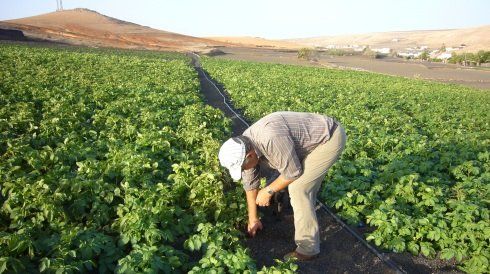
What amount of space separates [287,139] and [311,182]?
0.65 metres

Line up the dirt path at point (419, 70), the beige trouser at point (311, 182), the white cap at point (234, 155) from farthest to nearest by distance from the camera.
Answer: the dirt path at point (419, 70) → the beige trouser at point (311, 182) → the white cap at point (234, 155)

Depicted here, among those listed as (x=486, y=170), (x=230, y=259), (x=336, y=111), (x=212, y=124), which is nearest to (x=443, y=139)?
(x=486, y=170)

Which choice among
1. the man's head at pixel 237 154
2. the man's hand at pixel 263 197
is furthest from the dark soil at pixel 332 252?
the man's head at pixel 237 154

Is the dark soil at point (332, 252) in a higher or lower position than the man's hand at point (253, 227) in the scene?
lower

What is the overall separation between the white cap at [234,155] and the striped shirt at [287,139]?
0.20 m

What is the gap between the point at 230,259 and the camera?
3.03 metres

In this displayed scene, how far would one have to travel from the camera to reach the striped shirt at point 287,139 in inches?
127

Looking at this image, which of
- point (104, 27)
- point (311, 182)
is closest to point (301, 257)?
point (311, 182)

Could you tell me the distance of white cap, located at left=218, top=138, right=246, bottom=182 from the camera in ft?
10.5

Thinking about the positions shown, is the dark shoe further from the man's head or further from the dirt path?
the dirt path

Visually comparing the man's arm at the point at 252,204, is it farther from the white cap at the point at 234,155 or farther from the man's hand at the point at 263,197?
the white cap at the point at 234,155

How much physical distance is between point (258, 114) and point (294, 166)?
7.35m

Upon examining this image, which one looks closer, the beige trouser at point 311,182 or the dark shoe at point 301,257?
the beige trouser at point 311,182

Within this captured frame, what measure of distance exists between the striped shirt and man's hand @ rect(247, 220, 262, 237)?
0.60 meters
